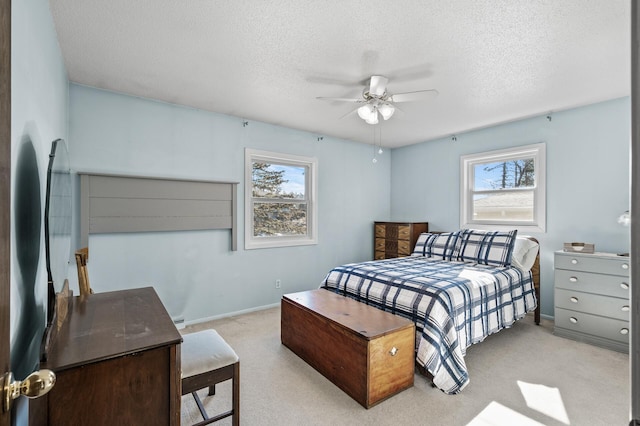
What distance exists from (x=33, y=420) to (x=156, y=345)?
367 mm

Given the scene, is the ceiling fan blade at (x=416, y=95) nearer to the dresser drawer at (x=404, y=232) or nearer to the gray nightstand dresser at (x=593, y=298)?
the gray nightstand dresser at (x=593, y=298)

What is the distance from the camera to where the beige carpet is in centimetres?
195

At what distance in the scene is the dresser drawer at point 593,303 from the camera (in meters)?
2.89

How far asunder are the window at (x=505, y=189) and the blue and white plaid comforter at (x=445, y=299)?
900mm

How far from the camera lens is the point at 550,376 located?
2.43 meters

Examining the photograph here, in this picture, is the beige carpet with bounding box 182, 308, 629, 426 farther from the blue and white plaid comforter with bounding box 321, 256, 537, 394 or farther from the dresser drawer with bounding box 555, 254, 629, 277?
the dresser drawer with bounding box 555, 254, 629, 277

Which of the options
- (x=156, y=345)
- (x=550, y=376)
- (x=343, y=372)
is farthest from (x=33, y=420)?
(x=550, y=376)

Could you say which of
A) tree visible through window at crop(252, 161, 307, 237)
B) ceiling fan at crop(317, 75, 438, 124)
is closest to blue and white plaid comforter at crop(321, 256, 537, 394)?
tree visible through window at crop(252, 161, 307, 237)

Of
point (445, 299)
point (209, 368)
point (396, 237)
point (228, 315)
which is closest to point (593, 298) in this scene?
point (445, 299)

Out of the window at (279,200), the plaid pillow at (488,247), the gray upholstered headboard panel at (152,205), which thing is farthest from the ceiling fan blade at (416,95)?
the gray upholstered headboard panel at (152,205)

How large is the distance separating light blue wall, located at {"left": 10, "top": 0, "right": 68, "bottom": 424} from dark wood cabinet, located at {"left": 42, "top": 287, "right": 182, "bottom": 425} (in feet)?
0.43

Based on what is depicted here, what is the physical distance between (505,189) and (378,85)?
8.32 ft

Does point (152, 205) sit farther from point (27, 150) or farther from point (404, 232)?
point (404, 232)

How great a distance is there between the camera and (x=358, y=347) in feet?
6.85
